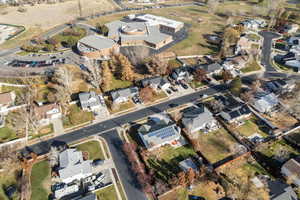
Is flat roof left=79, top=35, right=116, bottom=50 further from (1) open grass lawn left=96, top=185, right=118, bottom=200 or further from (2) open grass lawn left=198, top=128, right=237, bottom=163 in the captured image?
(1) open grass lawn left=96, top=185, right=118, bottom=200

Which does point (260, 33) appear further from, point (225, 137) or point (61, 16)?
point (61, 16)

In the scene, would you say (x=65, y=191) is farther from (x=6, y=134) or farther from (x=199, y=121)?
(x=199, y=121)

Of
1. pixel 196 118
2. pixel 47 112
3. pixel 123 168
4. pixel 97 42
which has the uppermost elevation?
pixel 97 42

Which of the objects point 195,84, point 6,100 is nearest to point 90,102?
point 6,100

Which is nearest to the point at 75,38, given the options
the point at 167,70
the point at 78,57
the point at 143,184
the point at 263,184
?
the point at 78,57

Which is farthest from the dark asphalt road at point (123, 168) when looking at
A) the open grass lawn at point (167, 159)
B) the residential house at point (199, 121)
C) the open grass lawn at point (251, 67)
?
the open grass lawn at point (251, 67)

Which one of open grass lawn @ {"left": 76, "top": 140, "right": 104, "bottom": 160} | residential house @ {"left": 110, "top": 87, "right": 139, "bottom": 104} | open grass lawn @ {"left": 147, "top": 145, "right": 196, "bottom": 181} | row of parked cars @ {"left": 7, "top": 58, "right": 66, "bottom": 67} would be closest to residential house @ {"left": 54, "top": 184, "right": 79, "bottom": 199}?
open grass lawn @ {"left": 76, "top": 140, "right": 104, "bottom": 160}
